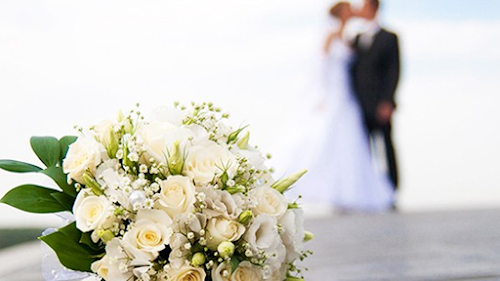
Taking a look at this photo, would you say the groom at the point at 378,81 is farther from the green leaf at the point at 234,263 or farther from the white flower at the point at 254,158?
the green leaf at the point at 234,263

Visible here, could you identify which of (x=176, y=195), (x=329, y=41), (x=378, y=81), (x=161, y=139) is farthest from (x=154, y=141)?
(x=329, y=41)

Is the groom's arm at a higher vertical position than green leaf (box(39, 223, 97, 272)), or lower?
higher

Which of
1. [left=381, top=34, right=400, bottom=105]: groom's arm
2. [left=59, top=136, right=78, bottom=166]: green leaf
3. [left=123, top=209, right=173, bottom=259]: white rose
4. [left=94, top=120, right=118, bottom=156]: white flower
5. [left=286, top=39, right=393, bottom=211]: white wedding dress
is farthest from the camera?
[left=381, top=34, right=400, bottom=105]: groom's arm

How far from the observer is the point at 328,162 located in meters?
8.95

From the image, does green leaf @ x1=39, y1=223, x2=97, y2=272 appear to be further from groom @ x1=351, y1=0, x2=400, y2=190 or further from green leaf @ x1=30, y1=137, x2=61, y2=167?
groom @ x1=351, y1=0, x2=400, y2=190

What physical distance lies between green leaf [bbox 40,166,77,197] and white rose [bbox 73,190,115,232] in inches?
3.8

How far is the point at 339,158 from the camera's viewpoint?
895cm

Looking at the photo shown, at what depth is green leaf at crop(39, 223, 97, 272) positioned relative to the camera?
5.38ft

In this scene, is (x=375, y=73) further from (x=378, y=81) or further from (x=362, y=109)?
(x=362, y=109)

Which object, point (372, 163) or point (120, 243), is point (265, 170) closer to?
point (120, 243)

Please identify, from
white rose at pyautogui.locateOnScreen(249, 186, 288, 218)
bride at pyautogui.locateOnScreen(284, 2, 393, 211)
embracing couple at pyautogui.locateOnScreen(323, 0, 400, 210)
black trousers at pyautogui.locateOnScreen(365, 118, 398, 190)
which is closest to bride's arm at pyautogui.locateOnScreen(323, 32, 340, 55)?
embracing couple at pyautogui.locateOnScreen(323, 0, 400, 210)

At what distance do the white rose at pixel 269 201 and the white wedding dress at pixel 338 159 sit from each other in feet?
23.4

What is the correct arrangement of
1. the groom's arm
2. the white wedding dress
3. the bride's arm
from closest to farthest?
1. the white wedding dress
2. the groom's arm
3. the bride's arm

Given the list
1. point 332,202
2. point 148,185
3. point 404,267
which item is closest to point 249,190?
point 148,185
